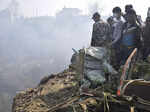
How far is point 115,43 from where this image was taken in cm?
598

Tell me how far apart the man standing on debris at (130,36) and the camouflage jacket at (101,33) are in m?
1.28

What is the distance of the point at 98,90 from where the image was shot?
13.9ft

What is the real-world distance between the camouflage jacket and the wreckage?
0.82 metres

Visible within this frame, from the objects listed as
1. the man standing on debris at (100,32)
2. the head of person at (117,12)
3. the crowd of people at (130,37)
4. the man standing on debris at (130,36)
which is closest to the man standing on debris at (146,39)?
the crowd of people at (130,37)

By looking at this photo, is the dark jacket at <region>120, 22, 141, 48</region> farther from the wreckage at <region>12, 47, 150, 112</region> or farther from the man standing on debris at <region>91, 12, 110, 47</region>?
the man standing on debris at <region>91, 12, 110, 47</region>

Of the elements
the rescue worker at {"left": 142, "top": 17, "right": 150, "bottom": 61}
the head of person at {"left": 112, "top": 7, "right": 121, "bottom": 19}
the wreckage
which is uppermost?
the head of person at {"left": 112, "top": 7, "right": 121, "bottom": 19}

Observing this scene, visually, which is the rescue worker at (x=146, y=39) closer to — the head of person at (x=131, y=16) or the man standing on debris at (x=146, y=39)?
the man standing on debris at (x=146, y=39)

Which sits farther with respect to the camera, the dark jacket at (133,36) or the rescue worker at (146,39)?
the rescue worker at (146,39)

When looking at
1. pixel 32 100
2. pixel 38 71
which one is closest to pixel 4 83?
pixel 38 71

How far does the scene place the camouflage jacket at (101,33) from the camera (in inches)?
267

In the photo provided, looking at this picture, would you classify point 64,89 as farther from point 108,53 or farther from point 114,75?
point 108,53

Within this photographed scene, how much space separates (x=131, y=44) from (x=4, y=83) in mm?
54015

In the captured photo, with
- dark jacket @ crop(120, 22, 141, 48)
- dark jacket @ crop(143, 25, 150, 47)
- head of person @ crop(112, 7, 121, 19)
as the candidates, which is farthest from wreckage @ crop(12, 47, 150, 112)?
head of person @ crop(112, 7, 121, 19)

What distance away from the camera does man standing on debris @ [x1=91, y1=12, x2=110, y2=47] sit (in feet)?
→ 22.3
